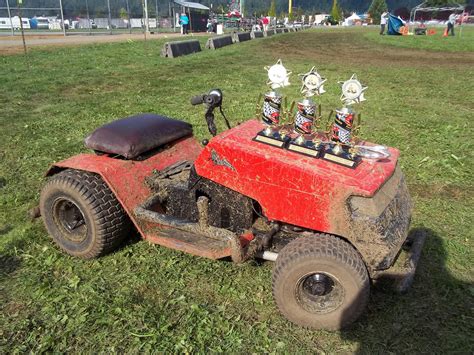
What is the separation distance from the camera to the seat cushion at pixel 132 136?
138 inches

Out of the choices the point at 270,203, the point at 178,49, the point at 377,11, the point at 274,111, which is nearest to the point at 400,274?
the point at 270,203

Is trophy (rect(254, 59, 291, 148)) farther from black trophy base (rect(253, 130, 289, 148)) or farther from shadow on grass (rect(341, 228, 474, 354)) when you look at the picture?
shadow on grass (rect(341, 228, 474, 354))

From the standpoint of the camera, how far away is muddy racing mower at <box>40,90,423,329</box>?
104 inches

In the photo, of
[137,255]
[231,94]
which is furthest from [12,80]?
[137,255]

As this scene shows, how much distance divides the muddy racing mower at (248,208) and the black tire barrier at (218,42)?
1971 centimetres

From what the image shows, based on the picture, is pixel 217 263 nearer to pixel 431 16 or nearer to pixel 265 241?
pixel 265 241

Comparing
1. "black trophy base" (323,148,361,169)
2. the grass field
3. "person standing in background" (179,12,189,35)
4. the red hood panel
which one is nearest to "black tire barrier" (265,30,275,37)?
"person standing in background" (179,12,189,35)

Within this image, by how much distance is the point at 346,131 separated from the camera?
283 centimetres

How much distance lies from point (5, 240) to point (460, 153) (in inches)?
244

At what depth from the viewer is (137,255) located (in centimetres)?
367

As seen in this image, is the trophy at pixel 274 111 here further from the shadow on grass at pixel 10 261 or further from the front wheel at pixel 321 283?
the shadow on grass at pixel 10 261

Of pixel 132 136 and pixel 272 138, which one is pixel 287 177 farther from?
pixel 132 136

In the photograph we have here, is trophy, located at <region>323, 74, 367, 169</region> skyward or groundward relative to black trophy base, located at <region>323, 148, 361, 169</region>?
→ skyward

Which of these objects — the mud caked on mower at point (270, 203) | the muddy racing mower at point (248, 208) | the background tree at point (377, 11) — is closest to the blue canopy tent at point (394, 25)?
the muddy racing mower at point (248, 208)
